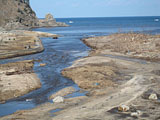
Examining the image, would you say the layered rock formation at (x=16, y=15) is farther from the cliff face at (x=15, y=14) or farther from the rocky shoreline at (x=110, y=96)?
the rocky shoreline at (x=110, y=96)

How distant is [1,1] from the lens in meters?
133

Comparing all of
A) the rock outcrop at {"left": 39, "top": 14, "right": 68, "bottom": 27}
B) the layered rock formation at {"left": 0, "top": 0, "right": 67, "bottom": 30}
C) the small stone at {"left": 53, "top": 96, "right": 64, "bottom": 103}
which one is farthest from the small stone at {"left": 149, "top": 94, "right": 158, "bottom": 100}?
the rock outcrop at {"left": 39, "top": 14, "right": 68, "bottom": 27}

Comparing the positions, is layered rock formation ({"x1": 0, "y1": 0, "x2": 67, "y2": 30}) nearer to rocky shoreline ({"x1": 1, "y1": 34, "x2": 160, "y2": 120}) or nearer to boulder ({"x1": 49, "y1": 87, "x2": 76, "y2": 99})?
rocky shoreline ({"x1": 1, "y1": 34, "x2": 160, "y2": 120})

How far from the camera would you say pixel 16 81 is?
24.9 m

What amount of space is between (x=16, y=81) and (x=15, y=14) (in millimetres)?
115259

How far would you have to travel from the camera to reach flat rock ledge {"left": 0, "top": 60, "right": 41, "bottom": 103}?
71.2 feet

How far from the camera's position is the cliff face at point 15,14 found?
411 ft

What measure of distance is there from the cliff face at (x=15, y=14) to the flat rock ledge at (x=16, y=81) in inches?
3765

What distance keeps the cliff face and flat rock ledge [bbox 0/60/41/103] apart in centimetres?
9564

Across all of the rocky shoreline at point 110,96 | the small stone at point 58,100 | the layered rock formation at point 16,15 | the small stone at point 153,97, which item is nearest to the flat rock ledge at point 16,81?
the rocky shoreline at point 110,96

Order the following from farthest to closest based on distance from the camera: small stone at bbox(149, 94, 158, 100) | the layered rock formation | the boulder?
the layered rock formation → the boulder → small stone at bbox(149, 94, 158, 100)

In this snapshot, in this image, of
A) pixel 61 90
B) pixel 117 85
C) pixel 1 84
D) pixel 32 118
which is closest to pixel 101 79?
pixel 117 85

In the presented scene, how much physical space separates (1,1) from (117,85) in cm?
12221

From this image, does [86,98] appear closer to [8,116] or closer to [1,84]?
[8,116]
